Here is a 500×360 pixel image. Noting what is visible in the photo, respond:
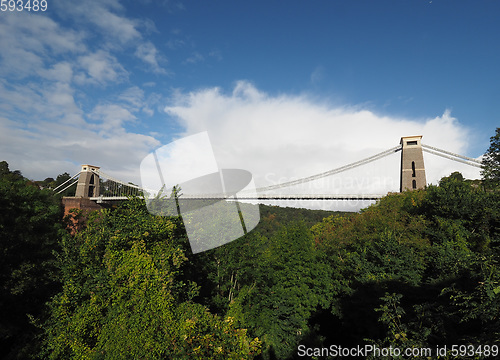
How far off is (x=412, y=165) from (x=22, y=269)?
42.3 meters

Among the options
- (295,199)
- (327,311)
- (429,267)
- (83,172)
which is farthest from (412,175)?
(83,172)

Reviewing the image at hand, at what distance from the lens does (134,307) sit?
7363 millimetres

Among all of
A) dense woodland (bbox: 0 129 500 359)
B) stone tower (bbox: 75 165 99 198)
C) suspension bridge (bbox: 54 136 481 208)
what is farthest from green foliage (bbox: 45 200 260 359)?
stone tower (bbox: 75 165 99 198)

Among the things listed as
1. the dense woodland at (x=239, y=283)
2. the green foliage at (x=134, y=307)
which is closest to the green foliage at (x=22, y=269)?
the dense woodland at (x=239, y=283)

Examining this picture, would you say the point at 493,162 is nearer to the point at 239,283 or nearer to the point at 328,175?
the point at 239,283

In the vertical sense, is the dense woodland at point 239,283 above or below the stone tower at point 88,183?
below

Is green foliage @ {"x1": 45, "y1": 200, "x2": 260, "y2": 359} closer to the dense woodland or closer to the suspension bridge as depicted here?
the dense woodland

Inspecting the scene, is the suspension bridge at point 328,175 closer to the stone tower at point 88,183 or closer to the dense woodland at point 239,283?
the stone tower at point 88,183

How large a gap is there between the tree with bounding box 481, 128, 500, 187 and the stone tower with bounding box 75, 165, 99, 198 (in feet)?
195

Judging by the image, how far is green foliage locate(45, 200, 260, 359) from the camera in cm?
630

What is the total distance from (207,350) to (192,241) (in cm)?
703

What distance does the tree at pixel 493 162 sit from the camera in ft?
63.9

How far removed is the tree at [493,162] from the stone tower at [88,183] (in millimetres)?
59356

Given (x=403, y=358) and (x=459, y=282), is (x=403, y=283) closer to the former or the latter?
(x=459, y=282)
